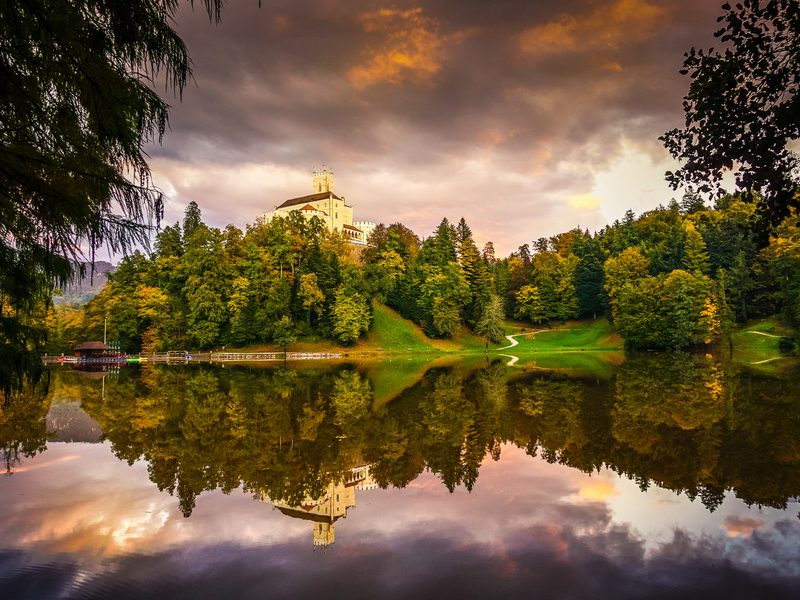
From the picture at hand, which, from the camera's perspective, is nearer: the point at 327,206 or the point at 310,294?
the point at 310,294

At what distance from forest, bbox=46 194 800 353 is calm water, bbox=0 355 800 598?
138 ft

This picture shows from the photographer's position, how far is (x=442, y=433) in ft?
46.0

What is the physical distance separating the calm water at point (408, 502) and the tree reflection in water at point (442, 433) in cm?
8

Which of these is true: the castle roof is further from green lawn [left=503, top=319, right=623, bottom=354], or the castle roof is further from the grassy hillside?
the grassy hillside

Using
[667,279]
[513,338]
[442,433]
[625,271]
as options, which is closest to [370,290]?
[513,338]

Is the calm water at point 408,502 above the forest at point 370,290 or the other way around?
the other way around

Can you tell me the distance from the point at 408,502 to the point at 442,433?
5.35 meters

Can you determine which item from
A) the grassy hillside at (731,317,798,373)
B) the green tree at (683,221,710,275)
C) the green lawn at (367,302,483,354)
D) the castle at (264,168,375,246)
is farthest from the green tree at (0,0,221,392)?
the castle at (264,168,375,246)

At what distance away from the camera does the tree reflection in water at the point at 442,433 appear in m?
9.96

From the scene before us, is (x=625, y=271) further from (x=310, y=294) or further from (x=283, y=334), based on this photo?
(x=283, y=334)

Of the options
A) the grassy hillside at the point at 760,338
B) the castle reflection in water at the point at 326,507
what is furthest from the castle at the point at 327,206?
the castle reflection in water at the point at 326,507

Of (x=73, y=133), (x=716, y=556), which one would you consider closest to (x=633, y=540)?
(x=716, y=556)

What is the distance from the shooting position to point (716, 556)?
6.57 metres

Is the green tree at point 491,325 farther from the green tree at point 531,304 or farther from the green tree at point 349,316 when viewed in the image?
the green tree at point 531,304
